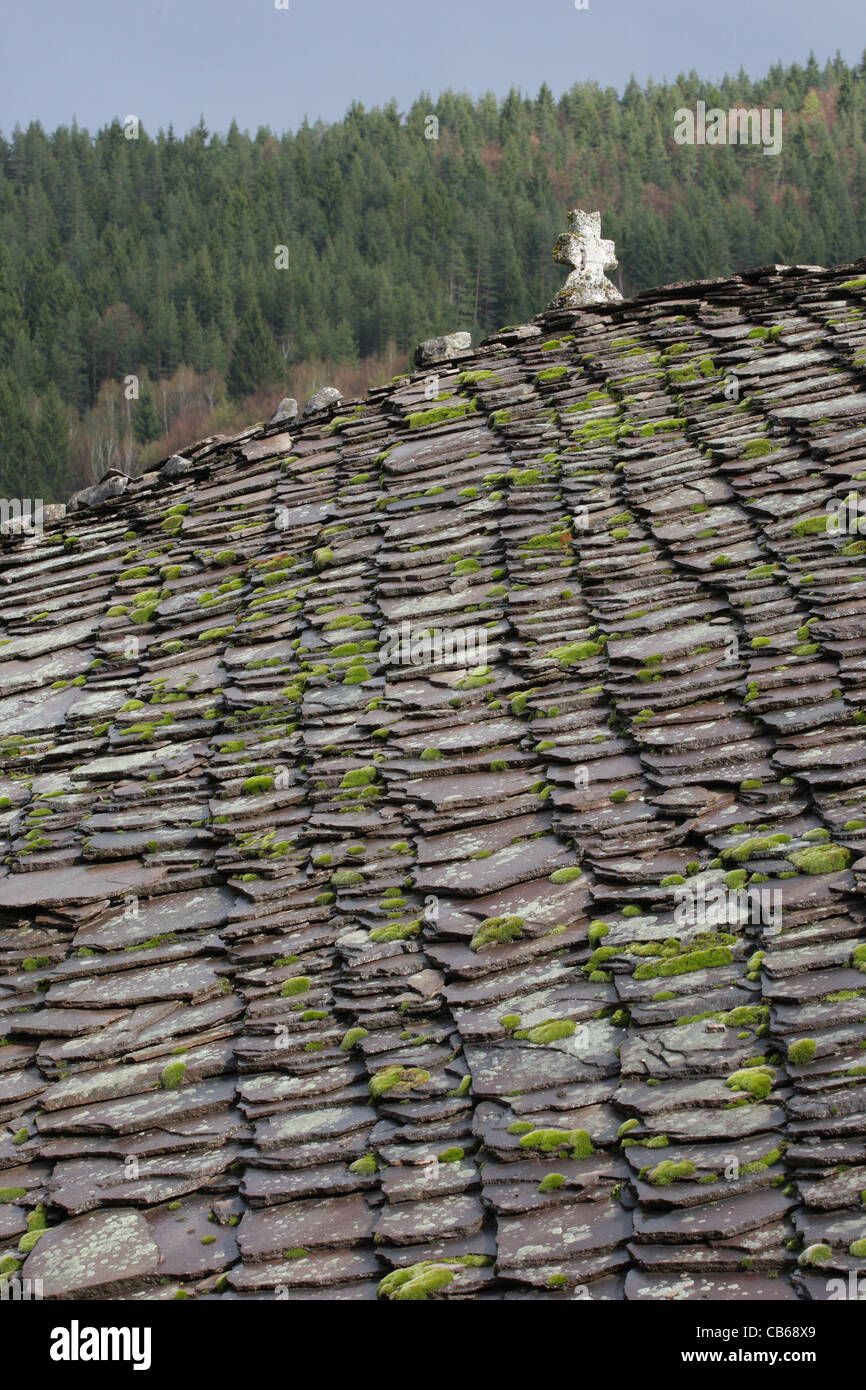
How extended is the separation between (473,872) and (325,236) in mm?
105326

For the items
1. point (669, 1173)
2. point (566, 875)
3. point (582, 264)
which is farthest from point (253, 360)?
point (669, 1173)

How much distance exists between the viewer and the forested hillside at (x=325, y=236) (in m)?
86.3

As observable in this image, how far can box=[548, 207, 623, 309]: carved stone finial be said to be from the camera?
32.9 feet

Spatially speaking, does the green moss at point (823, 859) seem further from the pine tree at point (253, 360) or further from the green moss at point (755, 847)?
the pine tree at point (253, 360)

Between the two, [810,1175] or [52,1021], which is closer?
[810,1175]

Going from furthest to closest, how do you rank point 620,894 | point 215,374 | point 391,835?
1. point 215,374
2. point 391,835
3. point 620,894

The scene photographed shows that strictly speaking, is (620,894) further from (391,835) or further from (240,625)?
(240,625)

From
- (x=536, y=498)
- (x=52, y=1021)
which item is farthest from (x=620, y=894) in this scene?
(x=536, y=498)

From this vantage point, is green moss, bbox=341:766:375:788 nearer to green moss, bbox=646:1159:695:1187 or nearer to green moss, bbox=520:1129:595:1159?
green moss, bbox=520:1129:595:1159

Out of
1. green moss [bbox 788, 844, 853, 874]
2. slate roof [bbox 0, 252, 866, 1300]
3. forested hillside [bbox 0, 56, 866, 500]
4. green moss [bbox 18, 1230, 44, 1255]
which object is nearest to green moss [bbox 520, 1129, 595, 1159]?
slate roof [bbox 0, 252, 866, 1300]

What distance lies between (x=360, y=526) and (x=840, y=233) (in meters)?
92.3
